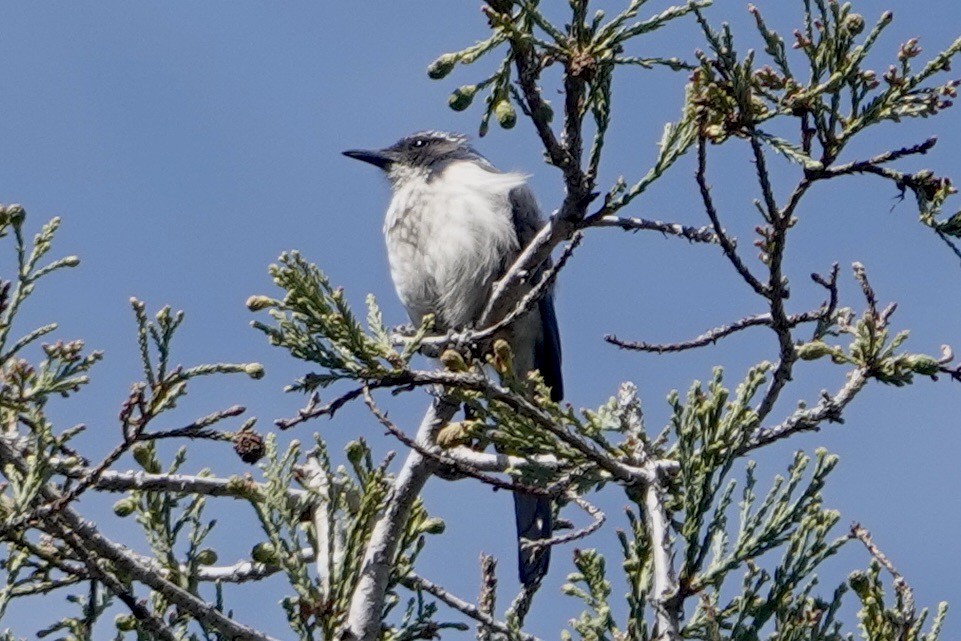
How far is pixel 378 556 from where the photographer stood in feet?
13.3

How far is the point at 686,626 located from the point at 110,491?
193 cm

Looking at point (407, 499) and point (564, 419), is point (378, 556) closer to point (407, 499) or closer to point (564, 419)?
point (407, 499)

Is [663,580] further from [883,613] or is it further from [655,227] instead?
[655,227]

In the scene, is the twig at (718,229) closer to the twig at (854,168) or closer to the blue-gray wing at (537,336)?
the twig at (854,168)

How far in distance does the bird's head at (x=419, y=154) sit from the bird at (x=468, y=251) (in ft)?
0.23

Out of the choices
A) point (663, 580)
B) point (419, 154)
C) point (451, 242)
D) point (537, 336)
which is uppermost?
point (419, 154)

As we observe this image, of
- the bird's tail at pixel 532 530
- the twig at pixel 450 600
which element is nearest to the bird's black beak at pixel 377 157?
the bird's tail at pixel 532 530

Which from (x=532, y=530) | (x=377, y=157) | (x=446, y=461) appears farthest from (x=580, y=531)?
(x=377, y=157)

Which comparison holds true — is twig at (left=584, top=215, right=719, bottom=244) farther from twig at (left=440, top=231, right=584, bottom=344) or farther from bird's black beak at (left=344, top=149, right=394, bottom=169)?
bird's black beak at (left=344, top=149, right=394, bottom=169)

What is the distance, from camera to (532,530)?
228 inches

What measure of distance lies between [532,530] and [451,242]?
1357 millimetres

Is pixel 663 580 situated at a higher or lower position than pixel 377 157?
lower

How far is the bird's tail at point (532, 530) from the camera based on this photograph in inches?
207

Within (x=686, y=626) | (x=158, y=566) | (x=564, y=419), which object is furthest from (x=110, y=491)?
(x=686, y=626)
